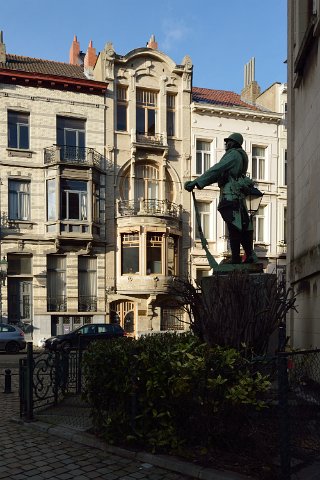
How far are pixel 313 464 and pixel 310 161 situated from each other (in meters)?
6.07

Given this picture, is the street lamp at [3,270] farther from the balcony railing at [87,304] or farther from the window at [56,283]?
the balcony railing at [87,304]

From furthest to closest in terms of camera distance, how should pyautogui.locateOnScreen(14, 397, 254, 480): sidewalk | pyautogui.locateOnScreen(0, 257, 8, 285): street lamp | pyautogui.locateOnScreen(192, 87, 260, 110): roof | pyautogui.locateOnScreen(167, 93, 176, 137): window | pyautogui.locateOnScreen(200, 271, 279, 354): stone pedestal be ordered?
pyautogui.locateOnScreen(192, 87, 260, 110): roof
pyautogui.locateOnScreen(167, 93, 176, 137): window
pyautogui.locateOnScreen(0, 257, 8, 285): street lamp
pyautogui.locateOnScreen(200, 271, 279, 354): stone pedestal
pyautogui.locateOnScreen(14, 397, 254, 480): sidewalk

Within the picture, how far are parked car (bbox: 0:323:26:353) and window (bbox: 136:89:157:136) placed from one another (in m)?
13.3

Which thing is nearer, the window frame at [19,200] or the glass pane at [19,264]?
the glass pane at [19,264]

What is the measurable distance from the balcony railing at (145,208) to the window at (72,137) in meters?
3.52

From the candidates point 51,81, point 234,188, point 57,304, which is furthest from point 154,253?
point 234,188

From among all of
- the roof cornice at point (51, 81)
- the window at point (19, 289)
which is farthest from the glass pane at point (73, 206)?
the roof cornice at point (51, 81)

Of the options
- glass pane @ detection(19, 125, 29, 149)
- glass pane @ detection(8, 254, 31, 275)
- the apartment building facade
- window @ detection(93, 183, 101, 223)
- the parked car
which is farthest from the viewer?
window @ detection(93, 183, 101, 223)

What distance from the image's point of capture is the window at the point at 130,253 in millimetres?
25281

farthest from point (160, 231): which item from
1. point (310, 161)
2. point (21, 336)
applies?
point (310, 161)

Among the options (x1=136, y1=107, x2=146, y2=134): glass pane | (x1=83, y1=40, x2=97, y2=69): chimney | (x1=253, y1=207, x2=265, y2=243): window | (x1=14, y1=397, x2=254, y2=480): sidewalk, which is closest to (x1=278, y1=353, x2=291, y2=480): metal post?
(x1=14, y1=397, x2=254, y2=480): sidewalk

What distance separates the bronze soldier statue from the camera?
280 inches

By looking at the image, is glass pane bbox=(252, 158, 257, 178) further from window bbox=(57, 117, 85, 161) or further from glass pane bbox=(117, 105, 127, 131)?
window bbox=(57, 117, 85, 161)

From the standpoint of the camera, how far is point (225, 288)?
5887 millimetres
